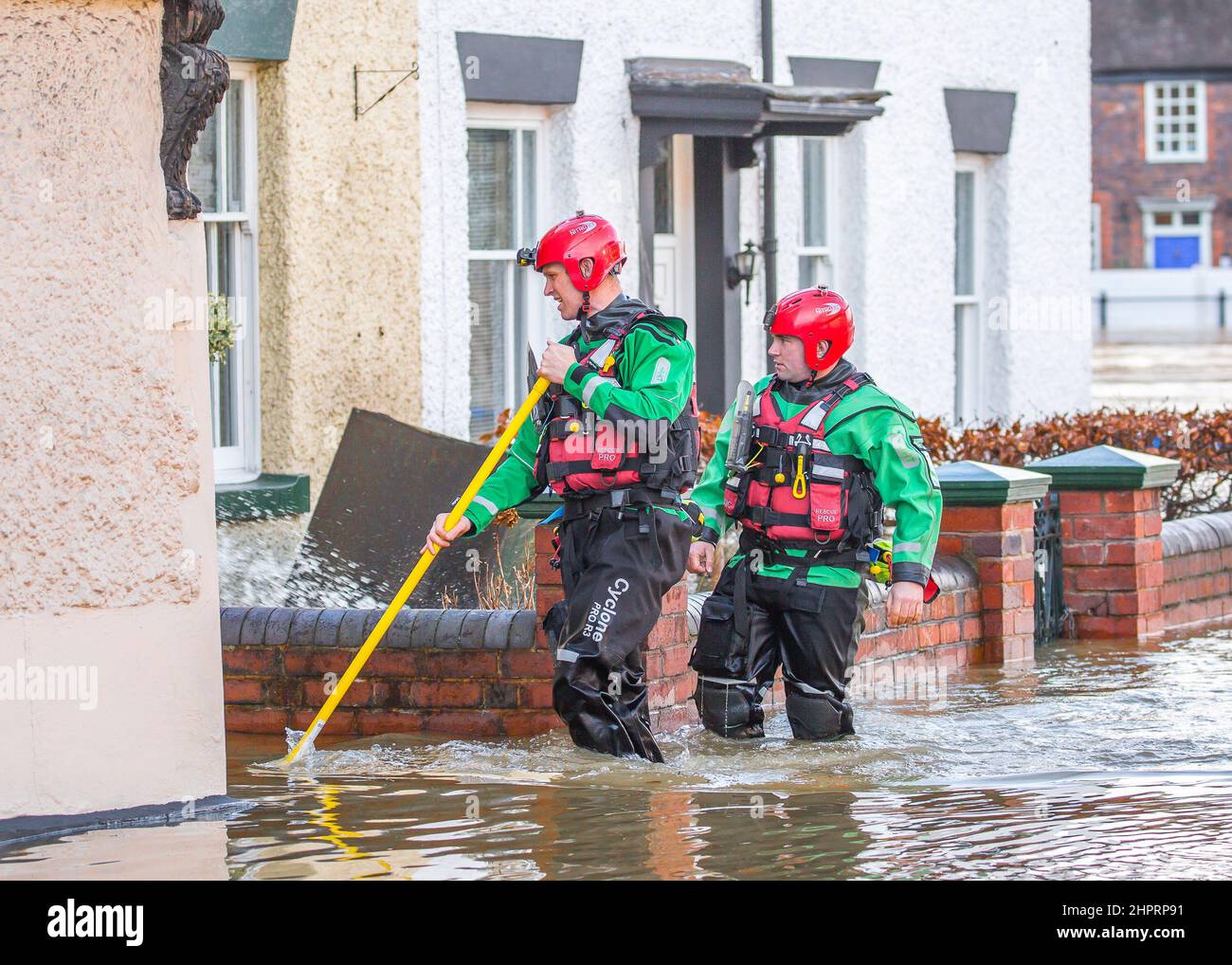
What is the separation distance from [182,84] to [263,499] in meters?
4.77

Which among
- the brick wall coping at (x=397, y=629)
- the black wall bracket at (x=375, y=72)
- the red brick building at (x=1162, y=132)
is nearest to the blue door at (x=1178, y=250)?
the red brick building at (x=1162, y=132)

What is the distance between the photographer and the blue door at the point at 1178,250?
53.7 meters

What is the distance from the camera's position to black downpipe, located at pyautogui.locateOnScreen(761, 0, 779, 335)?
13.4 metres

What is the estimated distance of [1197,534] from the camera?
1089 centimetres

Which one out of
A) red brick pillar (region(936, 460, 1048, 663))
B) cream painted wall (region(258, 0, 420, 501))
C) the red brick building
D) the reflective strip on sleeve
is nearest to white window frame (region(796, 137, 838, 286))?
cream painted wall (region(258, 0, 420, 501))

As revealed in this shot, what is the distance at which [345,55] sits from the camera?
1127 cm

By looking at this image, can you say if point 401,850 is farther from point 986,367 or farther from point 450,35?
point 986,367

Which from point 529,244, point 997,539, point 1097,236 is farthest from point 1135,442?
point 1097,236

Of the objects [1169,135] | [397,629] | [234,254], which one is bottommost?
[397,629]

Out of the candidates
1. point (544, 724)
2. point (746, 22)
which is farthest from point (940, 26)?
point (544, 724)

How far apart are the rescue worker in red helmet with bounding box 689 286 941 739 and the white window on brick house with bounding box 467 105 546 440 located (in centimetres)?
530

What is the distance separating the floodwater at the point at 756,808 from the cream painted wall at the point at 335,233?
3771mm

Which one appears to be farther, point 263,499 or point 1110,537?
point 263,499

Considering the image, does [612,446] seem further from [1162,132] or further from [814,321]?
[1162,132]
